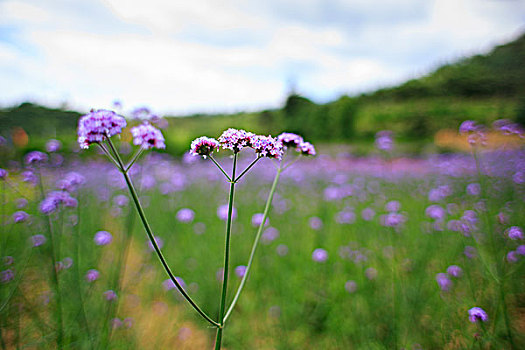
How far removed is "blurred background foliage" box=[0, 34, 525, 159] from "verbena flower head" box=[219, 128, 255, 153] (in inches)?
169

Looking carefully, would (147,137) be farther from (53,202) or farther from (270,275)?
(270,275)

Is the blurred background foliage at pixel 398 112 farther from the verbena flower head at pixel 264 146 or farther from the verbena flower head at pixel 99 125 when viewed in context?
the verbena flower head at pixel 264 146

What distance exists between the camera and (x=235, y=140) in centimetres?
112

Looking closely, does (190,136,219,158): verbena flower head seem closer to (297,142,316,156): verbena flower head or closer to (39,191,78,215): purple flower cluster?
(297,142,316,156): verbena flower head

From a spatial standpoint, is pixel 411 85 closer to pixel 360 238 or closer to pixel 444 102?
pixel 444 102

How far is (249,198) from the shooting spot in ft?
18.1

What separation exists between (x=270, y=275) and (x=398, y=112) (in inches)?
1061

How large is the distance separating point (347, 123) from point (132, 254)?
1729 centimetres

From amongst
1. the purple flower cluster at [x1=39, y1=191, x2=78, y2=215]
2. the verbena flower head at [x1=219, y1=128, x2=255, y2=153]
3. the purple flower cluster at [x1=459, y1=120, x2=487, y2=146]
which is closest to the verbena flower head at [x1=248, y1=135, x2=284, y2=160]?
the verbena flower head at [x1=219, y1=128, x2=255, y2=153]

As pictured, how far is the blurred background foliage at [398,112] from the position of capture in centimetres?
927

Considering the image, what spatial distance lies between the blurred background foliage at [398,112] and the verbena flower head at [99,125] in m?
4.11

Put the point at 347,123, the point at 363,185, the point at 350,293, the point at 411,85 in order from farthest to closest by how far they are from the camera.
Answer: the point at 411,85 < the point at 347,123 < the point at 363,185 < the point at 350,293

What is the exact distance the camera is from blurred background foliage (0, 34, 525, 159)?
9271 mm

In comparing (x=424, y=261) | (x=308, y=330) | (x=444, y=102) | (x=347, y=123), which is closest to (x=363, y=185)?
(x=424, y=261)
